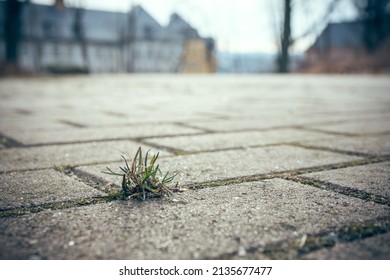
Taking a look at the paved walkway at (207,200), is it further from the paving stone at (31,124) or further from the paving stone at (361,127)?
the paving stone at (31,124)

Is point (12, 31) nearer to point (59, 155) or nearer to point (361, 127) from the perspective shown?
point (361, 127)

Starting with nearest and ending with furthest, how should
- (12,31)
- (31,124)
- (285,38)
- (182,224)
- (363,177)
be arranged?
(182,224)
(363,177)
(31,124)
(12,31)
(285,38)

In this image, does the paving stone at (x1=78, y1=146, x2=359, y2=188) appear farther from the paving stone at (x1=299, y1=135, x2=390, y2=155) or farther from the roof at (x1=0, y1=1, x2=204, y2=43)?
the roof at (x1=0, y1=1, x2=204, y2=43)

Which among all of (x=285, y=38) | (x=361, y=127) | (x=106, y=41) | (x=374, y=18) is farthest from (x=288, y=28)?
(x=106, y=41)

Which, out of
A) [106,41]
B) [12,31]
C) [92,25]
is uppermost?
[92,25]

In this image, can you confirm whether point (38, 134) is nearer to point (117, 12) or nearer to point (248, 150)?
point (248, 150)
